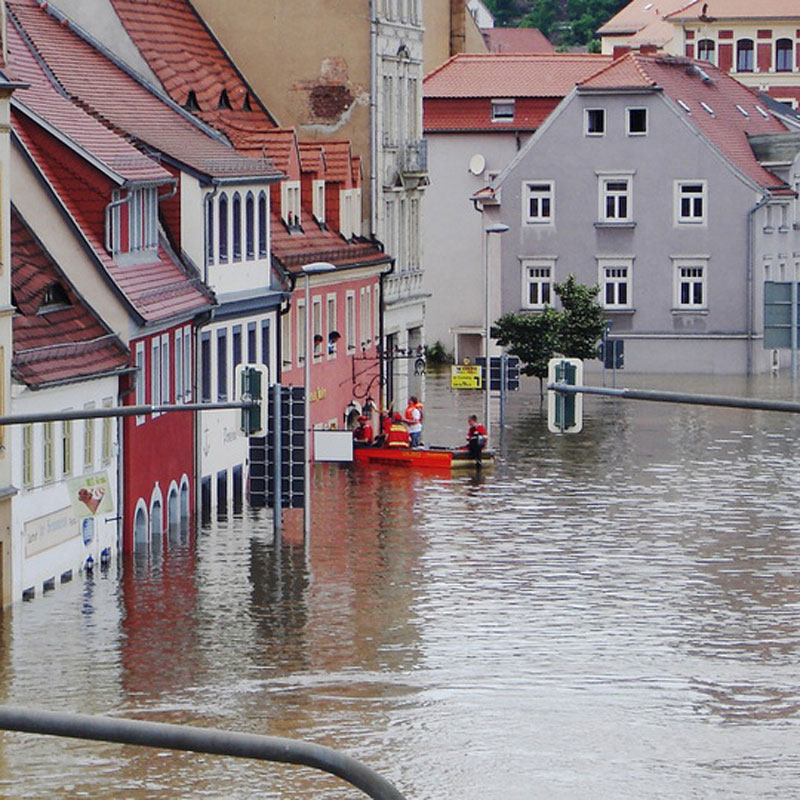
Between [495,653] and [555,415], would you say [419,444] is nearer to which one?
[495,653]

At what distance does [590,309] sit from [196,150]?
28696 millimetres

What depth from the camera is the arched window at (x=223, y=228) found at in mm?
50688

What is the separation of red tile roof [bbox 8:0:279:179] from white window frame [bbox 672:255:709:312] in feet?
106

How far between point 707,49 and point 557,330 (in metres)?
64.0

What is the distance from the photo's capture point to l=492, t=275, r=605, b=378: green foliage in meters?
76.7

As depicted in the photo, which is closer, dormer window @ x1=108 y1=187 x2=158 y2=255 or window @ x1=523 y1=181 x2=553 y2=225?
dormer window @ x1=108 y1=187 x2=158 y2=255

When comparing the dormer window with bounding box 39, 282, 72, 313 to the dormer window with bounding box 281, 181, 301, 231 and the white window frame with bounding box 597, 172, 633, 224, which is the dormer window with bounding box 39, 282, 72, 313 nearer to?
the dormer window with bounding box 281, 181, 301, 231

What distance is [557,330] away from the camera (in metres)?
77.4

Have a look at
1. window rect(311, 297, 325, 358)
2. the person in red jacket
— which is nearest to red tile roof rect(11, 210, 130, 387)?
the person in red jacket

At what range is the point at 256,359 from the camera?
54906 millimetres

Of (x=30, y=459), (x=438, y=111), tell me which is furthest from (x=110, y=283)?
(x=438, y=111)

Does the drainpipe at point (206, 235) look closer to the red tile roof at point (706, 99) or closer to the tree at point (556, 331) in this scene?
the tree at point (556, 331)

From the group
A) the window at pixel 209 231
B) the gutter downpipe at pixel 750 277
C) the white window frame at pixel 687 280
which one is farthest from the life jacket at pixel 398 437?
the gutter downpipe at pixel 750 277

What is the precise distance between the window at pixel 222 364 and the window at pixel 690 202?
36.7 meters
